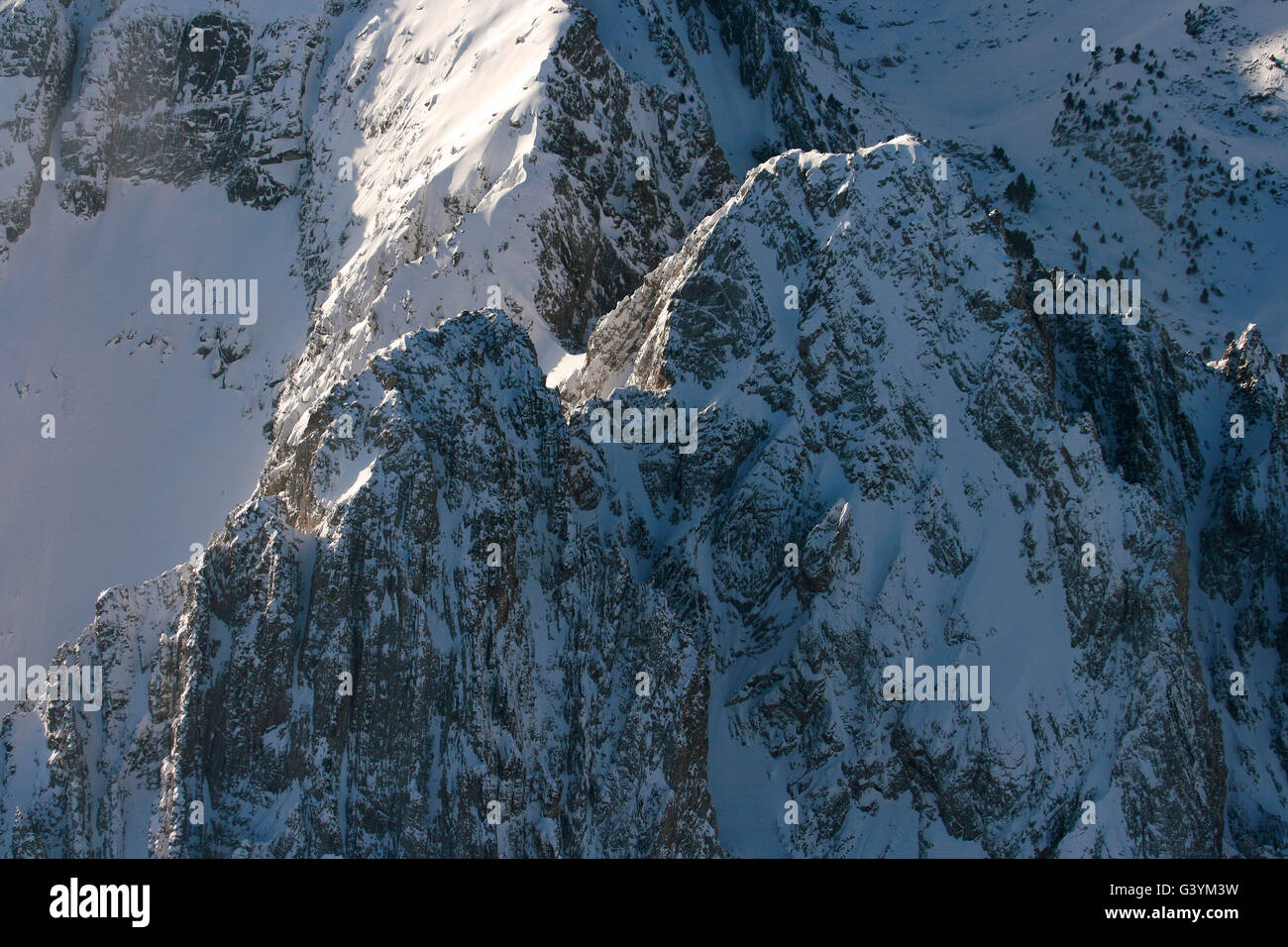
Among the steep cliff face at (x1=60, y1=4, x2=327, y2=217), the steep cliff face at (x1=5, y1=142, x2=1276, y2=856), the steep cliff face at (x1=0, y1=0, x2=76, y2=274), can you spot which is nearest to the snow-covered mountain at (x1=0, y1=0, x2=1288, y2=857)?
the steep cliff face at (x1=5, y1=142, x2=1276, y2=856)

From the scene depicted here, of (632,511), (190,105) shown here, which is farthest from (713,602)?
(190,105)

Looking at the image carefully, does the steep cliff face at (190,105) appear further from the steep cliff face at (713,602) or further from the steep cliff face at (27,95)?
the steep cliff face at (713,602)

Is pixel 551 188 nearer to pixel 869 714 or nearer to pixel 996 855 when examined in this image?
pixel 869 714

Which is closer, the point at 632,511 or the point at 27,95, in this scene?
the point at 632,511

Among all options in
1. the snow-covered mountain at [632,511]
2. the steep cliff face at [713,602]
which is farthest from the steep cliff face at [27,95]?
the steep cliff face at [713,602]

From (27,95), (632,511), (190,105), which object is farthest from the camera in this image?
(190,105)

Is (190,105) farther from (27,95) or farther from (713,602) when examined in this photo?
(713,602)

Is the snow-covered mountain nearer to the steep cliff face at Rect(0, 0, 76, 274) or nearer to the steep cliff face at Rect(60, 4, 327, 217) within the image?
the steep cliff face at Rect(0, 0, 76, 274)

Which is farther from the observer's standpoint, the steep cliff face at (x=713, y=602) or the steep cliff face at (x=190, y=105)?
the steep cliff face at (x=190, y=105)

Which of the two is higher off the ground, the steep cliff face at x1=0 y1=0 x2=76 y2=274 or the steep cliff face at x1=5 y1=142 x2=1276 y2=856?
the steep cliff face at x1=0 y1=0 x2=76 y2=274
